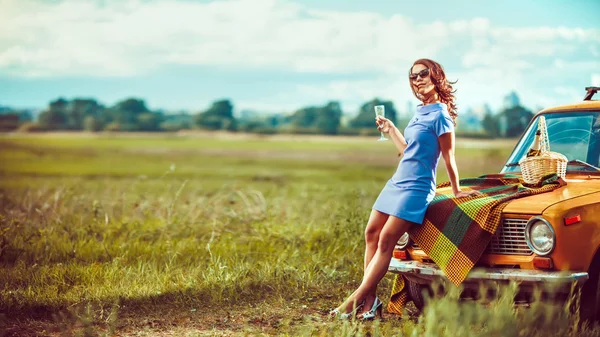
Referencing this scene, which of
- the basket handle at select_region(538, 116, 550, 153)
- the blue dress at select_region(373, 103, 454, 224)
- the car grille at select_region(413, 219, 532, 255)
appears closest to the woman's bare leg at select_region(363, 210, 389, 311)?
the blue dress at select_region(373, 103, 454, 224)

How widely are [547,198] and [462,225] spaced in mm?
666

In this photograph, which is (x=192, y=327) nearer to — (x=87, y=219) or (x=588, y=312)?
Answer: (x=588, y=312)

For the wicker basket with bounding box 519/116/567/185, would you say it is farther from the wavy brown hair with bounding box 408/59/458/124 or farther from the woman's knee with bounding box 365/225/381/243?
the woman's knee with bounding box 365/225/381/243

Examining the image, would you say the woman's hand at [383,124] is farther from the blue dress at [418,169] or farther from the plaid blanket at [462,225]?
the plaid blanket at [462,225]

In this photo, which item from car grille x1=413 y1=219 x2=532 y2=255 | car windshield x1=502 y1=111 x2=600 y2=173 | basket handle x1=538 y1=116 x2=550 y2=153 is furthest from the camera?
car windshield x1=502 y1=111 x2=600 y2=173

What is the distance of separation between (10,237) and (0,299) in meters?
3.08

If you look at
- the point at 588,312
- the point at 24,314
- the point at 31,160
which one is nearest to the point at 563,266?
the point at 588,312

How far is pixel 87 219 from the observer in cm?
1172

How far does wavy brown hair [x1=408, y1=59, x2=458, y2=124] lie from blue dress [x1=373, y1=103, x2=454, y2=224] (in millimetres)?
115

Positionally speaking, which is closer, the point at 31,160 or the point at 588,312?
the point at 588,312

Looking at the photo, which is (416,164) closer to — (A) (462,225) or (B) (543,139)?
(A) (462,225)

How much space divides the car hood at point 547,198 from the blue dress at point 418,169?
25.6 inches

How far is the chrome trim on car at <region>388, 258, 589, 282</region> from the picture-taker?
19.0 ft

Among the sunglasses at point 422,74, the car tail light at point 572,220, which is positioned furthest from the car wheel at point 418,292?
the sunglasses at point 422,74
